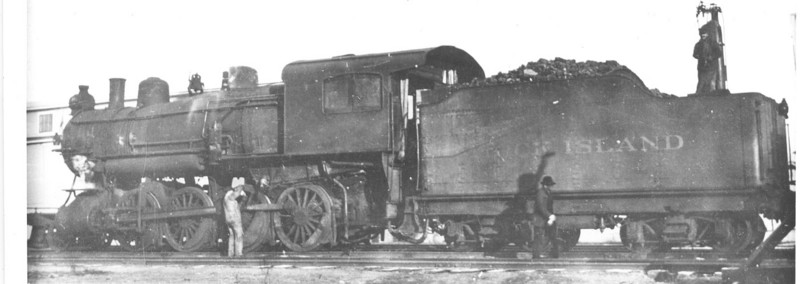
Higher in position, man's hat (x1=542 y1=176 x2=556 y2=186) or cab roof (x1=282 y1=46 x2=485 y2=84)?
cab roof (x1=282 y1=46 x2=485 y2=84)

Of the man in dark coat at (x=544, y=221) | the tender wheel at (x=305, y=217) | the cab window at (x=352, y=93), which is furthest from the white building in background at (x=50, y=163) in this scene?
the man in dark coat at (x=544, y=221)

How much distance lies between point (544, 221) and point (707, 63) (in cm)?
263

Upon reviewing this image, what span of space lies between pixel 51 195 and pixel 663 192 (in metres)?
9.98

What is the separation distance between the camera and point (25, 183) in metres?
8.91

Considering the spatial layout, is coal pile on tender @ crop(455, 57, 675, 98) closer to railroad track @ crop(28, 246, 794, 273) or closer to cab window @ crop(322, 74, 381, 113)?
cab window @ crop(322, 74, 381, 113)

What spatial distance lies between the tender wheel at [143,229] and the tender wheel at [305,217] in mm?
2126

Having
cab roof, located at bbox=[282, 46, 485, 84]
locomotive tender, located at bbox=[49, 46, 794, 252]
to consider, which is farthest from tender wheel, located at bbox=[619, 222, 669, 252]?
cab roof, located at bbox=[282, 46, 485, 84]

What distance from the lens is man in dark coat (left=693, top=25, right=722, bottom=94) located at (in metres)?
9.17

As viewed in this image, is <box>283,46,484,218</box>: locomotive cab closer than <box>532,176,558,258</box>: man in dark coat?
No

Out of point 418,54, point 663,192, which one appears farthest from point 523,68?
point 663,192

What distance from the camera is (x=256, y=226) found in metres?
11.8

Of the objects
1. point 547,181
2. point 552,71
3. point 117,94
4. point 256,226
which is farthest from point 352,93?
point 117,94

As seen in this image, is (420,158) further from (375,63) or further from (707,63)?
(707,63)

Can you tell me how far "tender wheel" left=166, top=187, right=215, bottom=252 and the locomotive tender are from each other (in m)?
0.03
